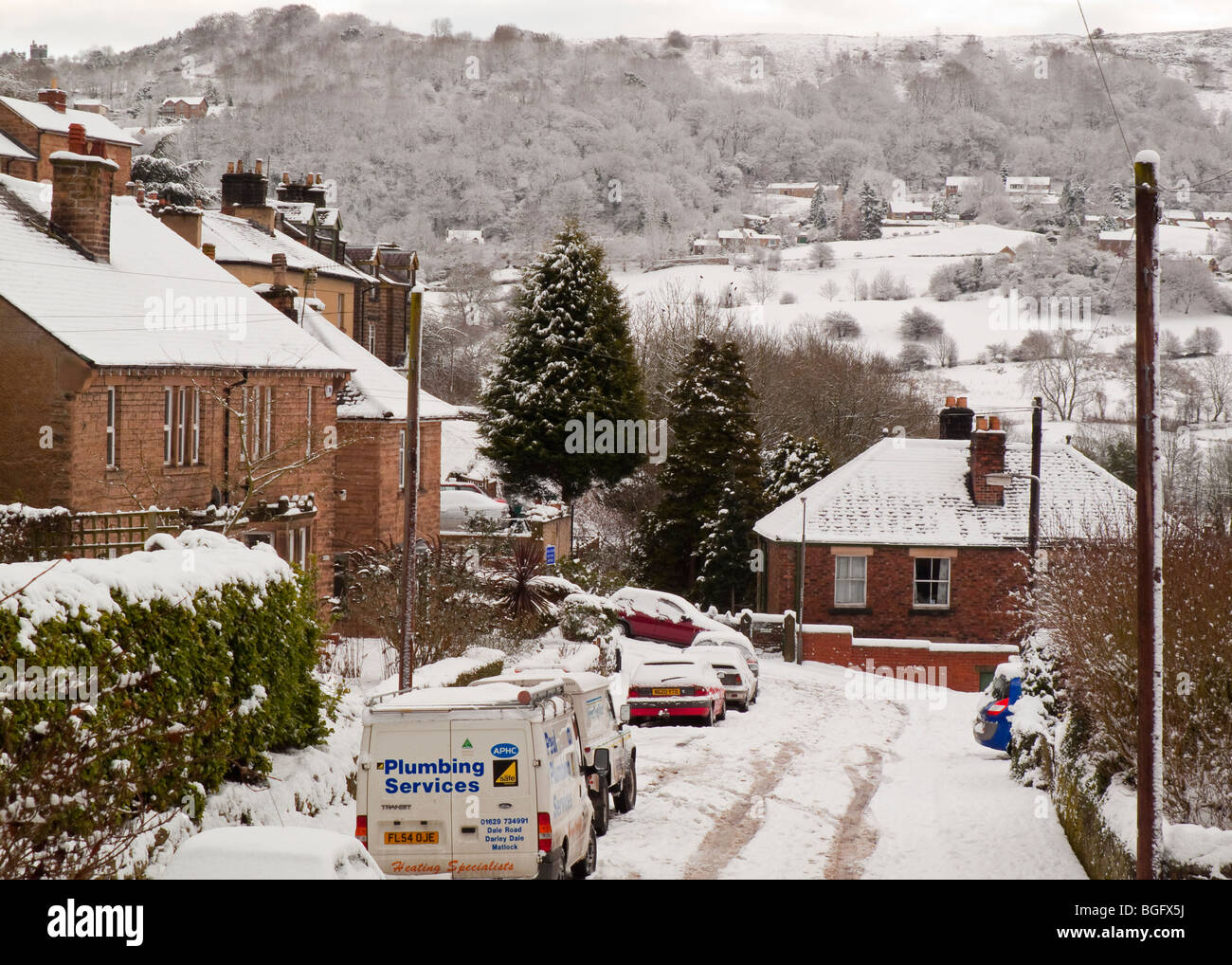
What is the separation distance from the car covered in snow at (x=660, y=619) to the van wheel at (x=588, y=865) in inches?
962

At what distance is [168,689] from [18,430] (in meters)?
12.7

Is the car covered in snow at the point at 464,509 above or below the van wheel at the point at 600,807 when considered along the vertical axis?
above

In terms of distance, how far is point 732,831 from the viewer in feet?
52.9

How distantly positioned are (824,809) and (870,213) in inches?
6436

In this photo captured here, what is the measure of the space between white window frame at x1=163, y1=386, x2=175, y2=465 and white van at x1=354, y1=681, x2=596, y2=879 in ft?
50.3

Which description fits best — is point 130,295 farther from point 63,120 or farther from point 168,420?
point 63,120

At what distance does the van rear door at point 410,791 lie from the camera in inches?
459

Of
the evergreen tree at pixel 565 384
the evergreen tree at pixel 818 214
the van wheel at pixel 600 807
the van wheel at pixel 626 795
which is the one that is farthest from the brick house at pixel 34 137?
the evergreen tree at pixel 818 214

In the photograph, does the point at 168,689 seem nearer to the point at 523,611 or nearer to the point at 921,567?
the point at 523,611

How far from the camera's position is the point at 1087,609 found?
15.3 m

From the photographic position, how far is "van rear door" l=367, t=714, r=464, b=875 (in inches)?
459

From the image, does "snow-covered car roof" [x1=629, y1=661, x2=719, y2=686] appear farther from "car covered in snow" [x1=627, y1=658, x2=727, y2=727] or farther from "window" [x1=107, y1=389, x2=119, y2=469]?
"window" [x1=107, y1=389, x2=119, y2=469]

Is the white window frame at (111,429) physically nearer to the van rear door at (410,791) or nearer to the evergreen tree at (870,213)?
the van rear door at (410,791)

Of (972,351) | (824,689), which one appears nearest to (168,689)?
(824,689)
